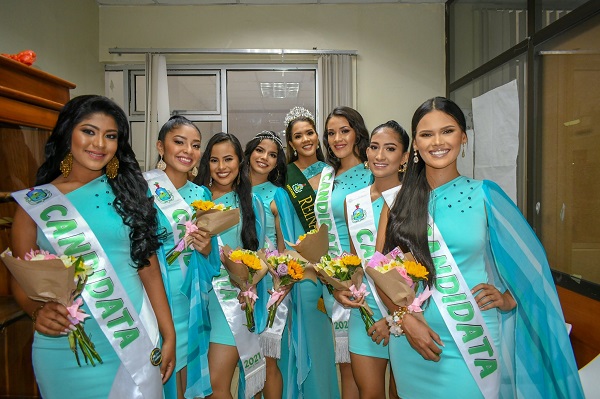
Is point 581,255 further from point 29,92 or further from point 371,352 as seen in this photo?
point 29,92

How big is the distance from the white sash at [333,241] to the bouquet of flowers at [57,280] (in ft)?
3.75

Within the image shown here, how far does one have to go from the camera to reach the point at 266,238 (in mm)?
2537

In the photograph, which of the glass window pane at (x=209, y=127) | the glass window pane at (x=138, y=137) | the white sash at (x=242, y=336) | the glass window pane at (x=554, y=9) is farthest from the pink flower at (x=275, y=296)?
the glass window pane at (x=138, y=137)

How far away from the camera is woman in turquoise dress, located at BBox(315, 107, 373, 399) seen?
7.55 feet

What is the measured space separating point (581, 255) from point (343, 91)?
279cm

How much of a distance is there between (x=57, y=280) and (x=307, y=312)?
1.47 metres

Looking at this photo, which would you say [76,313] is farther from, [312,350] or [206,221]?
[312,350]

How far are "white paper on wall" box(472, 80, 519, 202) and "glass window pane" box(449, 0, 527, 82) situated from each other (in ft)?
1.15

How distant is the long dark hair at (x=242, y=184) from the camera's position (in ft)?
7.73

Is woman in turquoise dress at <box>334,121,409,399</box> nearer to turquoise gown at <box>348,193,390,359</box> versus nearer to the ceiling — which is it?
turquoise gown at <box>348,193,390,359</box>

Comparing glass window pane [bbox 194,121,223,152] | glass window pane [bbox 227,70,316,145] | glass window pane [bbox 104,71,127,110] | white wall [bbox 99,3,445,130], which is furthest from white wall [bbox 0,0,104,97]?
glass window pane [bbox 227,70,316,145]

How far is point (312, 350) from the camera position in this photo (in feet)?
8.31

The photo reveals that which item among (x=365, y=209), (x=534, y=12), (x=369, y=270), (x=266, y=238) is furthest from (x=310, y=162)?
(x=534, y=12)

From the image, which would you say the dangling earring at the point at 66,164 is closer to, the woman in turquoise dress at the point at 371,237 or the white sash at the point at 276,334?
the woman in turquoise dress at the point at 371,237
